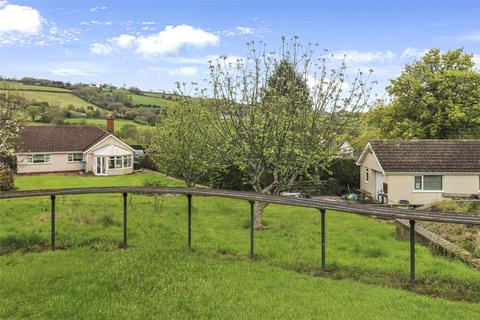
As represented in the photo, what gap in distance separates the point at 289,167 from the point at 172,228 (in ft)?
14.2

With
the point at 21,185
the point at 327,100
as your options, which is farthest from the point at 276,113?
the point at 21,185

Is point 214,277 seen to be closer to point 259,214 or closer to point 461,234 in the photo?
point 259,214

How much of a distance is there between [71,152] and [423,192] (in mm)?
35512

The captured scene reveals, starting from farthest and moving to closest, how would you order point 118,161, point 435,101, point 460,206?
point 118,161 → point 435,101 → point 460,206

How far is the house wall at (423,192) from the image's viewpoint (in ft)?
89.1

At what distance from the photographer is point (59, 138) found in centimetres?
4403

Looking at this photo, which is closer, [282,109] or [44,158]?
[282,109]

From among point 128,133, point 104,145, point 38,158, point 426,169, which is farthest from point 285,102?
point 128,133

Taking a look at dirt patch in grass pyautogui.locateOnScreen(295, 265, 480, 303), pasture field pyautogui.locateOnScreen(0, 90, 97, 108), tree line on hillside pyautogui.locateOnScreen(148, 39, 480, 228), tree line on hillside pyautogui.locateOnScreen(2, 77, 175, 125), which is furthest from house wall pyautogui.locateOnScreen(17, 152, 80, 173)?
dirt patch in grass pyautogui.locateOnScreen(295, 265, 480, 303)

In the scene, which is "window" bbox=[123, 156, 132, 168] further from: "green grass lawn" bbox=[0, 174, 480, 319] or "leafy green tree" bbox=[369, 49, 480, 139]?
"green grass lawn" bbox=[0, 174, 480, 319]

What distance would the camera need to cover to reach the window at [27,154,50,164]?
4044cm

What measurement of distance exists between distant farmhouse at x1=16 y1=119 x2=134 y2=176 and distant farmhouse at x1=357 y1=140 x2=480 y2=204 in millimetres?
26481

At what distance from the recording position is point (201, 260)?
7660mm

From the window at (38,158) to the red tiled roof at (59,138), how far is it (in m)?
0.56
